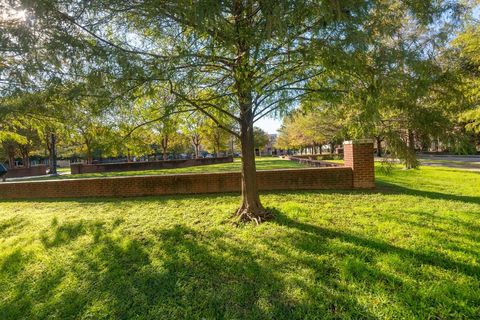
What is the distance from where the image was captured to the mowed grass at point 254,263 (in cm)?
269

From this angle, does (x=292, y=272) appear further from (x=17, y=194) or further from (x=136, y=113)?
(x=17, y=194)

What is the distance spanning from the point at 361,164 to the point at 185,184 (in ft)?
18.5

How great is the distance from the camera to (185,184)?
328 inches

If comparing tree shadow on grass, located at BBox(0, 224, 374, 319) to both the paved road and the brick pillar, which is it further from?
the paved road

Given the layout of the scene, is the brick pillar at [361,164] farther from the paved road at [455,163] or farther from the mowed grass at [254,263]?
the paved road at [455,163]

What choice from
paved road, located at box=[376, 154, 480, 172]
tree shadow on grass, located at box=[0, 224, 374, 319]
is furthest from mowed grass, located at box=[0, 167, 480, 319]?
paved road, located at box=[376, 154, 480, 172]

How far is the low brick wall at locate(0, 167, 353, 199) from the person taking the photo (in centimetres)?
784

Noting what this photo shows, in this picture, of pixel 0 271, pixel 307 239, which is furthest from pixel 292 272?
pixel 0 271

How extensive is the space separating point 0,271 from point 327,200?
666 cm

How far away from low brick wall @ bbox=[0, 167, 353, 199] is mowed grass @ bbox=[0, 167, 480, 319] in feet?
5.28

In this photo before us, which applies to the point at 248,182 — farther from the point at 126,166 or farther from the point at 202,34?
the point at 126,166

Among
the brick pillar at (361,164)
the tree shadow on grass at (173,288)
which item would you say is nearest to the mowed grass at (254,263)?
the tree shadow on grass at (173,288)

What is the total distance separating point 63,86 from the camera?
346 cm

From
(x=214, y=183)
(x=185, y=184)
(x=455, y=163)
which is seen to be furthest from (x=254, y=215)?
(x=455, y=163)
